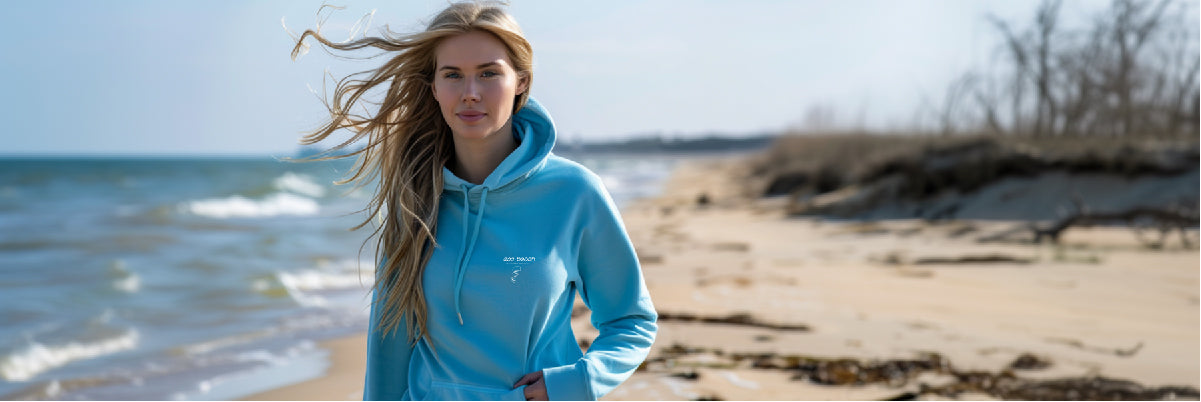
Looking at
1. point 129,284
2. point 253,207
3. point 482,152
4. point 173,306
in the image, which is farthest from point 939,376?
point 253,207

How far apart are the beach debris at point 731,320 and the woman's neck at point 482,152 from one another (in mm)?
3996

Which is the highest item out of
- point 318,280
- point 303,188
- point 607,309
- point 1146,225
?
point 607,309

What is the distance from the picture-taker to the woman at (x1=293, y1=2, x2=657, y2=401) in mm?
1977

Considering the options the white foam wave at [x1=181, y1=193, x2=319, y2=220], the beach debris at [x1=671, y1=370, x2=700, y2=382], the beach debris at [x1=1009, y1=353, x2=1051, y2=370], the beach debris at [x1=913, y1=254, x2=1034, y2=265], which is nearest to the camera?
the beach debris at [x1=671, y1=370, x2=700, y2=382]

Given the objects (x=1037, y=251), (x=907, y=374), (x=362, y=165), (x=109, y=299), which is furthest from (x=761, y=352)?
(x=109, y=299)

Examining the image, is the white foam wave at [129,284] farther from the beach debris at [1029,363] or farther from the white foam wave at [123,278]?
the beach debris at [1029,363]

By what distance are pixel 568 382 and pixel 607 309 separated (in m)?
0.20

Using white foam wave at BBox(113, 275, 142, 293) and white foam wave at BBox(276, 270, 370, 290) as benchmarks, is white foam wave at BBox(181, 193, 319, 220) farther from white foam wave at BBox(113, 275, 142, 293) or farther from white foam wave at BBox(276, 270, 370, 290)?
white foam wave at BBox(276, 270, 370, 290)

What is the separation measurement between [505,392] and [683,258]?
8218mm

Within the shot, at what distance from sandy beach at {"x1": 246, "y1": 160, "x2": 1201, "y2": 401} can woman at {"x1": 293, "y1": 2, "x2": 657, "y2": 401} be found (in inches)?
86.3

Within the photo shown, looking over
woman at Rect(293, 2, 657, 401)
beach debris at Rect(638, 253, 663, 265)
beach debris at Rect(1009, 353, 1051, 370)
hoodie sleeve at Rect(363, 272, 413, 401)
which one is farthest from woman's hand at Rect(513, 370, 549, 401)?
beach debris at Rect(638, 253, 663, 265)

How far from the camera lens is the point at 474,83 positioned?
78.9 inches

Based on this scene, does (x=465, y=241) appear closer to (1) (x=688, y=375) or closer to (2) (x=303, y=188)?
(1) (x=688, y=375)

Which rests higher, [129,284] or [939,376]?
[129,284]
